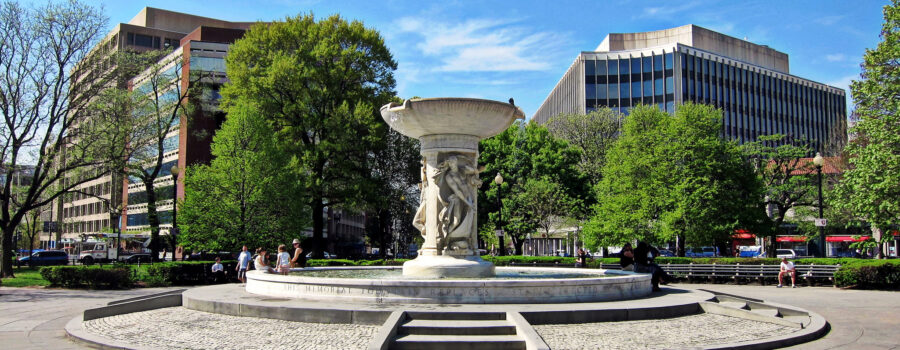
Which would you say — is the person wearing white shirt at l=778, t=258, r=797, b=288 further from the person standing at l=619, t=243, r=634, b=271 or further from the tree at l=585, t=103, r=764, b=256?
the person standing at l=619, t=243, r=634, b=271

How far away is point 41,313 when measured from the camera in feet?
45.7

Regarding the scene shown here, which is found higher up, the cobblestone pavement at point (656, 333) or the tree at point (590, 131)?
the tree at point (590, 131)

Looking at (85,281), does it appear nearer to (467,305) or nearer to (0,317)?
(0,317)

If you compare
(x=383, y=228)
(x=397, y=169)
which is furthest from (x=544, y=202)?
(x=383, y=228)

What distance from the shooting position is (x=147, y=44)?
8012cm

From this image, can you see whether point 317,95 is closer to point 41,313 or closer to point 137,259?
point 137,259

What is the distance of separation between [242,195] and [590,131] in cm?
2711

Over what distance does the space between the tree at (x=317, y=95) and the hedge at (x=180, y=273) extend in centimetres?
802

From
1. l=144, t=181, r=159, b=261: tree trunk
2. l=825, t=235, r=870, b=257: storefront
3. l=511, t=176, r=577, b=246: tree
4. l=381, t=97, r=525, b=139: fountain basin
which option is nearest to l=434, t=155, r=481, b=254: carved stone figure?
l=381, t=97, r=525, b=139: fountain basin

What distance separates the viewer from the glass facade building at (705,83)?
6962 cm

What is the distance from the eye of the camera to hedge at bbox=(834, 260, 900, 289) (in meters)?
19.8

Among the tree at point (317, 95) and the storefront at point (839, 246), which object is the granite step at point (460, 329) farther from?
the storefront at point (839, 246)

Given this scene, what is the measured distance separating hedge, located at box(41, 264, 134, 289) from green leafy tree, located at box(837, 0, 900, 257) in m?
25.2

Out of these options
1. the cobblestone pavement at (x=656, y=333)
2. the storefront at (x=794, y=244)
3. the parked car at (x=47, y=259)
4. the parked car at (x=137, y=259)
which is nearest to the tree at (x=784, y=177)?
the storefront at (x=794, y=244)
